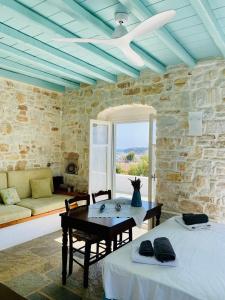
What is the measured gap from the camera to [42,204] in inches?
165

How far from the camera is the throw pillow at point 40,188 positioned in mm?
4645

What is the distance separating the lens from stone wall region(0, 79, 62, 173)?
4586 mm

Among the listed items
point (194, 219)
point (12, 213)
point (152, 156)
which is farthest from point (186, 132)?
point (12, 213)

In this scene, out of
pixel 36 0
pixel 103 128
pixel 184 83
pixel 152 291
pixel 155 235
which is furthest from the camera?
pixel 103 128

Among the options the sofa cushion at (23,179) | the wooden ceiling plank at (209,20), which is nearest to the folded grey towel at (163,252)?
the wooden ceiling plank at (209,20)

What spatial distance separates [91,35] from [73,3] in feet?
2.46

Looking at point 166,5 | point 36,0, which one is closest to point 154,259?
point 166,5

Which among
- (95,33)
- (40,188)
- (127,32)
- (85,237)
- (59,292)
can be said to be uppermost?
(95,33)

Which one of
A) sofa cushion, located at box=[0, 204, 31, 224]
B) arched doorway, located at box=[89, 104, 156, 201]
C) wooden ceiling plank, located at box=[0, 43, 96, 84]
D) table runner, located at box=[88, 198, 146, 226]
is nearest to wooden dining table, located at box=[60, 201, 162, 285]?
table runner, located at box=[88, 198, 146, 226]

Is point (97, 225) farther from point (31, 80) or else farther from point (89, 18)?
point (31, 80)

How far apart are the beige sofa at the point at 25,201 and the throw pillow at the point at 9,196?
81 mm

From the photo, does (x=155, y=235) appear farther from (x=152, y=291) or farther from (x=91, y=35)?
(x=91, y=35)

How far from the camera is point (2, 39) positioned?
3141 millimetres

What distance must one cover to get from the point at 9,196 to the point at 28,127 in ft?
4.85
